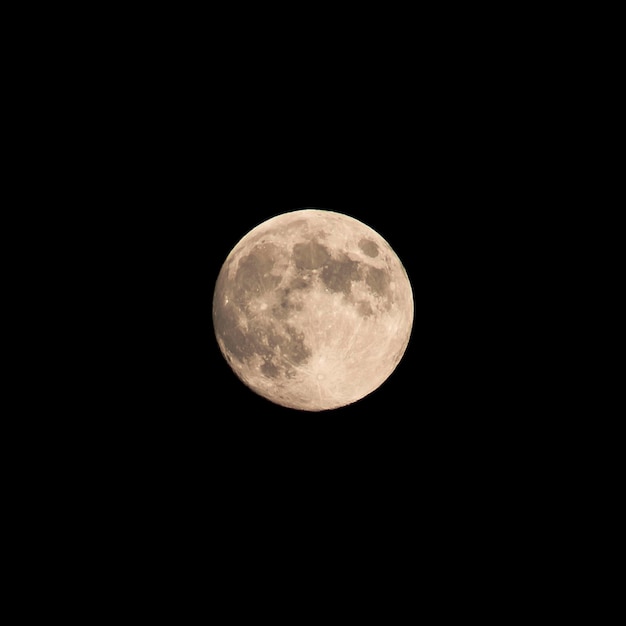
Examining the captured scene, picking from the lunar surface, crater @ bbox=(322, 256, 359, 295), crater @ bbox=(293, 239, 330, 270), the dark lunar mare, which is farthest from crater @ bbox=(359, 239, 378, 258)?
the dark lunar mare

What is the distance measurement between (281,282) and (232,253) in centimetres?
87

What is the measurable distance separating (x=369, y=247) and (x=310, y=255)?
589mm

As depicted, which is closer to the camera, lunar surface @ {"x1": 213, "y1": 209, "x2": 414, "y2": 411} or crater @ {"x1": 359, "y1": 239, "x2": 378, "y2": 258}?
lunar surface @ {"x1": 213, "y1": 209, "x2": 414, "y2": 411}

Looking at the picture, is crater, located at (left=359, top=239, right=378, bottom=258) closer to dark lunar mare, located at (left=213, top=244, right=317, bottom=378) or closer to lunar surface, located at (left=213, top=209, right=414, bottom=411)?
lunar surface, located at (left=213, top=209, right=414, bottom=411)

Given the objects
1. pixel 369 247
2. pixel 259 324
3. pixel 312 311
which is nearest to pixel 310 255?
pixel 312 311

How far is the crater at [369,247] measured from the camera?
414cm

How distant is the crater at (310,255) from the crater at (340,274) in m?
0.07

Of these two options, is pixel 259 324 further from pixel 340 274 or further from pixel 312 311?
pixel 340 274

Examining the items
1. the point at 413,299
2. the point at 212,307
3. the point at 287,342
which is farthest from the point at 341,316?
the point at 212,307

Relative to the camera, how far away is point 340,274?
12.7 ft

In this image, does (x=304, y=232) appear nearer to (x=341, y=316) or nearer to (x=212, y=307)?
(x=341, y=316)

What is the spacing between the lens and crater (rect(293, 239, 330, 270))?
3.87 meters

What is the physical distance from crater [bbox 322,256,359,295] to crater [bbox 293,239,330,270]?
7 cm

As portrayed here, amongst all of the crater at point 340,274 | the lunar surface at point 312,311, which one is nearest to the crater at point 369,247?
the lunar surface at point 312,311
